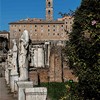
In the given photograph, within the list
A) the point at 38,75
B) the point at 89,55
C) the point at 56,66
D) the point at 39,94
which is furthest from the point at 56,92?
the point at 56,66

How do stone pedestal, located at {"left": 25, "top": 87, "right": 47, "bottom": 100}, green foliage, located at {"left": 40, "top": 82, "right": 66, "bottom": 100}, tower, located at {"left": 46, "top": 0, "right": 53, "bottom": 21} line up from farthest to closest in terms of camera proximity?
tower, located at {"left": 46, "top": 0, "right": 53, "bottom": 21}, green foliage, located at {"left": 40, "top": 82, "right": 66, "bottom": 100}, stone pedestal, located at {"left": 25, "top": 87, "right": 47, "bottom": 100}

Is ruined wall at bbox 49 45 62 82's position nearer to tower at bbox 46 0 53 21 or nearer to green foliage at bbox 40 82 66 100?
green foliage at bbox 40 82 66 100

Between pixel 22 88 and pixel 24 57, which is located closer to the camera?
pixel 22 88

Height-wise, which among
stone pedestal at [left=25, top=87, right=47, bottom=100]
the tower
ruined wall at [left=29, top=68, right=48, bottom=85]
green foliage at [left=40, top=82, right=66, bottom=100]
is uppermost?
the tower

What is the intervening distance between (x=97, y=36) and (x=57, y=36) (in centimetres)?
12249

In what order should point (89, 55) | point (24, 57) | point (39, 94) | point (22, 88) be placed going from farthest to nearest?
1. point (24, 57)
2. point (22, 88)
3. point (39, 94)
4. point (89, 55)

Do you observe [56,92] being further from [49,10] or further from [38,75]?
[49,10]

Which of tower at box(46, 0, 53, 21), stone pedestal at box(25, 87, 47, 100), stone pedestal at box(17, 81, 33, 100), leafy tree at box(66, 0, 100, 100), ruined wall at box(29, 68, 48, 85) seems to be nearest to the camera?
leafy tree at box(66, 0, 100, 100)

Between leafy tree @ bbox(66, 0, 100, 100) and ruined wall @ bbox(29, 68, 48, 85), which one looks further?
ruined wall @ bbox(29, 68, 48, 85)

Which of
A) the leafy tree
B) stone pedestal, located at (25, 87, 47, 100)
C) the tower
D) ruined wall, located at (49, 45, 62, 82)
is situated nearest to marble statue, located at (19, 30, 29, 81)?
stone pedestal, located at (25, 87, 47, 100)

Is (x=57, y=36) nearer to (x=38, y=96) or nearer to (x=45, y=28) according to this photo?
(x=45, y=28)

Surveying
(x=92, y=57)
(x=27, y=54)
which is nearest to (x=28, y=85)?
(x=27, y=54)

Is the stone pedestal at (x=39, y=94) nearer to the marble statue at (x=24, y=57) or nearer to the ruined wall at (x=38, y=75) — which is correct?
the marble statue at (x=24, y=57)

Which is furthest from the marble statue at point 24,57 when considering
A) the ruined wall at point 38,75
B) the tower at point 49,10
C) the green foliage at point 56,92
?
the tower at point 49,10
